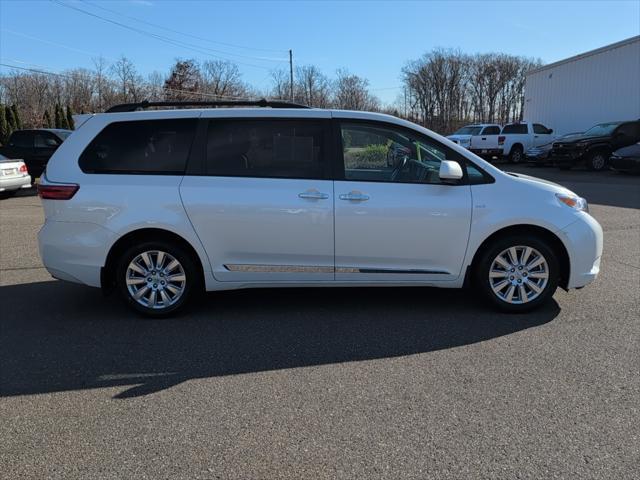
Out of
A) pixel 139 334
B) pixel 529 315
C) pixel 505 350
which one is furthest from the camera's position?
pixel 529 315

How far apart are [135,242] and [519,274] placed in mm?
3511

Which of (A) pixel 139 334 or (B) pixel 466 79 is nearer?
(A) pixel 139 334

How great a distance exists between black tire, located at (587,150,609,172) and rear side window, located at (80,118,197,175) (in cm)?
2023

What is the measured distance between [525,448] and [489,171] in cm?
264

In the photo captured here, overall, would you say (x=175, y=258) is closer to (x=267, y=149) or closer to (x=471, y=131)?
(x=267, y=149)

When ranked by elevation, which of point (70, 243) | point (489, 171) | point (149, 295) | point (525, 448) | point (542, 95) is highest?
point (542, 95)

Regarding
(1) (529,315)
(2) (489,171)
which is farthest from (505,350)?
(2) (489,171)

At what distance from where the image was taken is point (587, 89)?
1083 inches

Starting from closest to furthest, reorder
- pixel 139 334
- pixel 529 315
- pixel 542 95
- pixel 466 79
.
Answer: pixel 139 334
pixel 529 315
pixel 542 95
pixel 466 79

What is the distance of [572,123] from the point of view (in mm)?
28922

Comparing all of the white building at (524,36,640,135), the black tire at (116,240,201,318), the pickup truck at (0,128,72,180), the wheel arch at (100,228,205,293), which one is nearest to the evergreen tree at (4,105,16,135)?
the pickup truck at (0,128,72,180)

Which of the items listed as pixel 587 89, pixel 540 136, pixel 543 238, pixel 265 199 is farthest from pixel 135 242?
pixel 587 89

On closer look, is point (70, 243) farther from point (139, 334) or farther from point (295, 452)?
point (295, 452)

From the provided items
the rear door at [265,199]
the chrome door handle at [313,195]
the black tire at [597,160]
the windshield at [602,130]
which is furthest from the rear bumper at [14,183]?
the windshield at [602,130]
